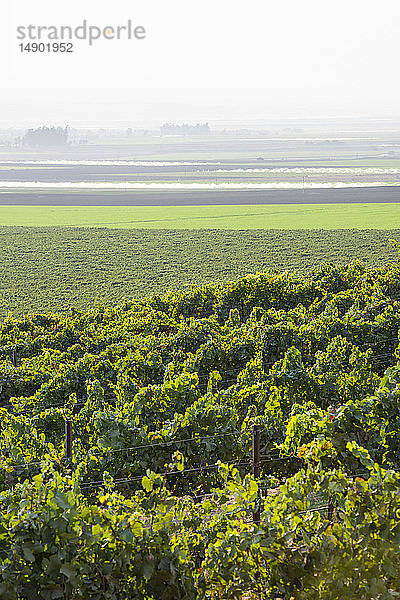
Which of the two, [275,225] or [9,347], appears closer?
[9,347]

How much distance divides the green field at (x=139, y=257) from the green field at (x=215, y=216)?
318cm

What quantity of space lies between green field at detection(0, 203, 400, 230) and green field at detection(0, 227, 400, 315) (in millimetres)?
3180

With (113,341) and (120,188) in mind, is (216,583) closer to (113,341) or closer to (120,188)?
(113,341)

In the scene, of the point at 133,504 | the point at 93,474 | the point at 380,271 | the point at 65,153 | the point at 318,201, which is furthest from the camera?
the point at 65,153

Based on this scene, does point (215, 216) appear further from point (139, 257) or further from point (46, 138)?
point (46, 138)

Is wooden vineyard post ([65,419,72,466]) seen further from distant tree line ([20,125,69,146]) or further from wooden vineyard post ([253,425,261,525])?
distant tree line ([20,125,69,146])

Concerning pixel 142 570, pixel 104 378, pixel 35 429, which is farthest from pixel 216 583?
pixel 104 378

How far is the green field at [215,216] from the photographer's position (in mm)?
53250

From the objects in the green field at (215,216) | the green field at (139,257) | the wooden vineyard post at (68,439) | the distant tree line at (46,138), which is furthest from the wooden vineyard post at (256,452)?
the distant tree line at (46,138)

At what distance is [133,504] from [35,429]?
Result: 425 centimetres

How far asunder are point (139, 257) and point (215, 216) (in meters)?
17.8

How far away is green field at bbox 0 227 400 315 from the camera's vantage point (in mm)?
33875

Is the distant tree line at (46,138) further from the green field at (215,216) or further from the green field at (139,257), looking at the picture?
the green field at (139,257)

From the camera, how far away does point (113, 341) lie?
54.6 feet
